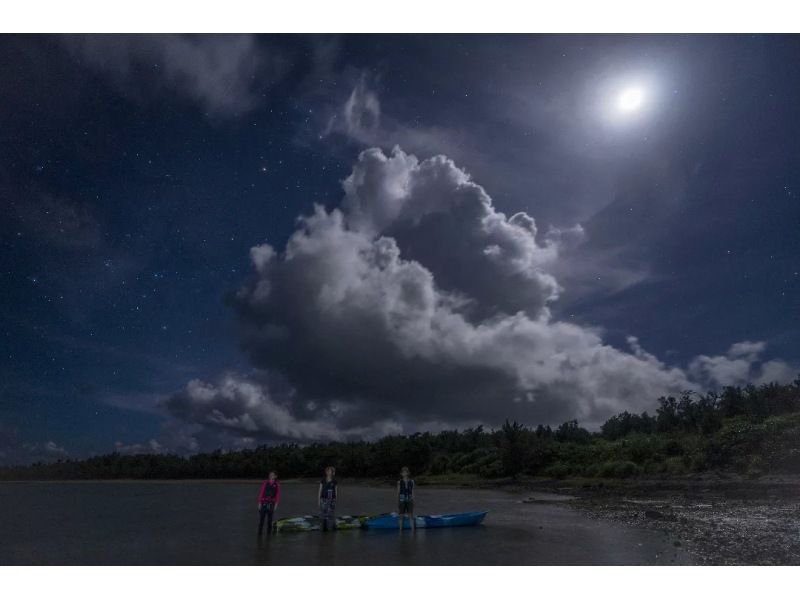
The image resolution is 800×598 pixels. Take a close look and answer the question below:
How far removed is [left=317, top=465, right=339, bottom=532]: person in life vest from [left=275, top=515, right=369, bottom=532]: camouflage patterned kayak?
0.23 meters

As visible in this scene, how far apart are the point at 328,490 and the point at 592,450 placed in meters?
27.9

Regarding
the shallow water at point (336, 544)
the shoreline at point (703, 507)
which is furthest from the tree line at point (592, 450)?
the shallow water at point (336, 544)

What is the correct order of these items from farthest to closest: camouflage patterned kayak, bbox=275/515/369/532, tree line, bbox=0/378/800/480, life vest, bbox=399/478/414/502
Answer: tree line, bbox=0/378/800/480 < camouflage patterned kayak, bbox=275/515/369/532 < life vest, bbox=399/478/414/502

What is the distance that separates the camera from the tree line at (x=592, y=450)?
27.6m

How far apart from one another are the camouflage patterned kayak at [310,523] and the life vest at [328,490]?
2.30 feet

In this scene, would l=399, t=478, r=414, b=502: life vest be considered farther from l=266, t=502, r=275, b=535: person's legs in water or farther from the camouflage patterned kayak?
l=266, t=502, r=275, b=535: person's legs in water

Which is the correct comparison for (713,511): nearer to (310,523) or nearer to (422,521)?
(422,521)

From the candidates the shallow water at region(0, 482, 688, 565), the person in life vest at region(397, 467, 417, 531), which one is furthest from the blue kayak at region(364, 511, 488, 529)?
the person in life vest at region(397, 467, 417, 531)

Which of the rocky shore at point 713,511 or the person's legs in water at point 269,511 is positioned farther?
the person's legs in water at point 269,511

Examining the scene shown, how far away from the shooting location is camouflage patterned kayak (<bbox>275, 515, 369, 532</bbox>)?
12383 millimetres

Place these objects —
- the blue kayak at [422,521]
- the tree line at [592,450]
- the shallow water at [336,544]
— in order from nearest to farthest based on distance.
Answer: the shallow water at [336,544]
the blue kayak at [422,521]
the tree line at [592,450]

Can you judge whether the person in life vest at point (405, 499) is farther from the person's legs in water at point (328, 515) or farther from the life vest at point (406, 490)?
the person's legs in water at point (328, 515)

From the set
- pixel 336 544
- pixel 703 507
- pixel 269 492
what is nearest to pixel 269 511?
pixel 269 492
